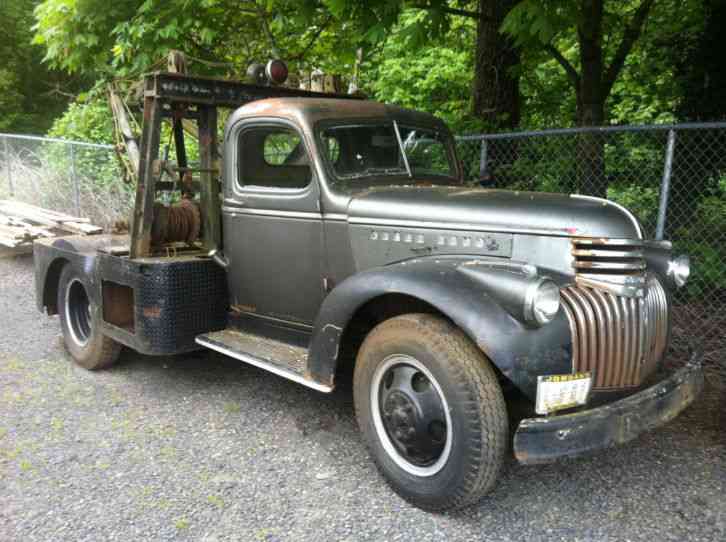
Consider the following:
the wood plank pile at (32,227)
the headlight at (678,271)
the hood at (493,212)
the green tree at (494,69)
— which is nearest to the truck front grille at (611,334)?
the hood at (493,212)

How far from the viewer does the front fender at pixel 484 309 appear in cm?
255

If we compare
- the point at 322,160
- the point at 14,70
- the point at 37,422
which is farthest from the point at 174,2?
the point at 14,70

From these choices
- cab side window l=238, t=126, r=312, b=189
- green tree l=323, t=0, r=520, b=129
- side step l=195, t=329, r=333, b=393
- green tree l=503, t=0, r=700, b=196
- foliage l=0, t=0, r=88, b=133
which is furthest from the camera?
foliage l=0, t=0, r=88, b=133

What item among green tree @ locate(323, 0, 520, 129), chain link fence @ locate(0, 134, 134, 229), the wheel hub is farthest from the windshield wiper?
chain link fence @ locate(0, 134, 134, 229)

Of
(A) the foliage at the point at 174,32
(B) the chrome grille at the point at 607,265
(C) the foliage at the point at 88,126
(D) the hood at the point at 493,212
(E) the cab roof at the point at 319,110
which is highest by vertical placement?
(A) the foliage at the point at 174,32

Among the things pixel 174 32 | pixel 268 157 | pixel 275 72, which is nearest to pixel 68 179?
pixel 174 32

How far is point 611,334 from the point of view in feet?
8.92

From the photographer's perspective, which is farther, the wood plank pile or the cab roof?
the wood plank pile

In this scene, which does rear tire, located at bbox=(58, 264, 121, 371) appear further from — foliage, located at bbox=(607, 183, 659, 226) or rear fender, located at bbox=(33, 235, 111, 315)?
foliage, located at bbox=(607, 183, 659, 226)

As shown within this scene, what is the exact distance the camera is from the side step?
11.3 ft

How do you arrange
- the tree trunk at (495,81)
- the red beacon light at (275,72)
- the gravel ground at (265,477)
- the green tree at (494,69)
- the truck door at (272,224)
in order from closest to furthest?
the gravel ground at (265,477) < the truck door at (272,224) < the red beacon light at (275,72) < the green tree at (494,69) < the tree trunk at (495,81)

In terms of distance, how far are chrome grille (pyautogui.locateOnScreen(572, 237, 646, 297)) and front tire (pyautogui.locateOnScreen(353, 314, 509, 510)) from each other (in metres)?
0.62

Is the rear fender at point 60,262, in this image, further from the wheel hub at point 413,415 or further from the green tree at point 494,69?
the green tree at point 494,69

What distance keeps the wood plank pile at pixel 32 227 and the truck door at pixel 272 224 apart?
148 inches
